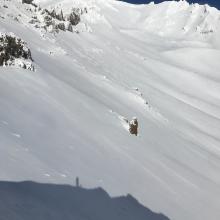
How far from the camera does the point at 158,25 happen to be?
157 metres

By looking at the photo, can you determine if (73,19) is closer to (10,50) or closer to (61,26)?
(61,26)

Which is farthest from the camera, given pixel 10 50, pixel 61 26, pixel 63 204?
pixel 61 26

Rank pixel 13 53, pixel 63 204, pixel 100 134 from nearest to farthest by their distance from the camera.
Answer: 1. pixel 63 204
2. pixel 100 134
3. pixel 13 53

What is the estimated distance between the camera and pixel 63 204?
10.8 metres

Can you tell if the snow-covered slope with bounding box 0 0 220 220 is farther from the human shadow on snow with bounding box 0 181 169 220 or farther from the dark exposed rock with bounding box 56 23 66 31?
the dark exposed rock with bounding box 56 23 66 31

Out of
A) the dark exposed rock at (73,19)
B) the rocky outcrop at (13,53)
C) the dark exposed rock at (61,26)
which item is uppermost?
the rocky outcrop at (13,53)

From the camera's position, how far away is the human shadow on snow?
9453mm

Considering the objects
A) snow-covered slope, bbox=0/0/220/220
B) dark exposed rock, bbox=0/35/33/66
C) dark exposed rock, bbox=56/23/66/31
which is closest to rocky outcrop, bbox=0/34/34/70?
dark exposed rock, bbox=0/35/33/66

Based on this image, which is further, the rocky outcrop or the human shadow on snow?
the rocky outcrop

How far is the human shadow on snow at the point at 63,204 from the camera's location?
9.45m

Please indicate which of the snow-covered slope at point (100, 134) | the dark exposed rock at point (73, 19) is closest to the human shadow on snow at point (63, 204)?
the snow-covered slope at point (100, 134)

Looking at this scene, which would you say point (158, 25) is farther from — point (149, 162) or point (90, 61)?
point (149, 162)

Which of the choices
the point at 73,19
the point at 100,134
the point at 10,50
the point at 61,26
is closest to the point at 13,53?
the point at 10,50

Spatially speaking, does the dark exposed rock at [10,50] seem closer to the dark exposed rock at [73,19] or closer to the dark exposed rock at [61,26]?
the dark exposed rock at [61,26]
